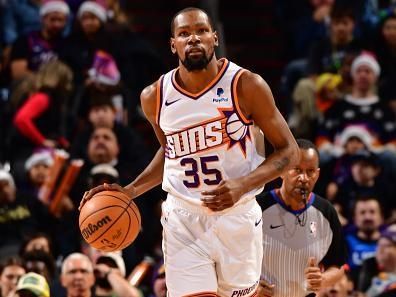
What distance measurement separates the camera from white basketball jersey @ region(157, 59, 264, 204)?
6.19m

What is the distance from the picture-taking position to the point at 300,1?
547 inches

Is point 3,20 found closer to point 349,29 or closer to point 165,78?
point 349,29

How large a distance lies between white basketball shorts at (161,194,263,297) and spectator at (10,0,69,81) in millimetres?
6326

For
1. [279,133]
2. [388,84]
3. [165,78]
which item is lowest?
[279,133]

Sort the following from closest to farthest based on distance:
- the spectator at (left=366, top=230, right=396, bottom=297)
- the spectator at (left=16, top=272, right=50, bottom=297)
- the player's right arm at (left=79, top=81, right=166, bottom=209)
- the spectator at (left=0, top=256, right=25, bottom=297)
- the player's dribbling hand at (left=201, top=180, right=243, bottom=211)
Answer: the player's dribbling hand at (left=201, top=180, right=243, bottom=211) → the player's right arm at (left=79, top=81, right=166, bottom=209) → the spectator at (left=16, top=272, right=50, bottom=297) → the spectator at (left=0, top=256, right=25, bottom=297) → the spectator at (left=366, top=230, right=396, bottom=297)

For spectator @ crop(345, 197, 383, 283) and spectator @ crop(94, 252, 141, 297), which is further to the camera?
spectator @ crop(345, 197, 383, 283)

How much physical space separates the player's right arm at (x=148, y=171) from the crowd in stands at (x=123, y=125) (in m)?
2.33

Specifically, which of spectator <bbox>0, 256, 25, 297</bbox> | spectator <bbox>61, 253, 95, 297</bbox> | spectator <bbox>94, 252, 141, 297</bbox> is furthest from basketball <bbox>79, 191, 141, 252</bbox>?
spectator <bbox>0, 256, 25, 297</bbox>

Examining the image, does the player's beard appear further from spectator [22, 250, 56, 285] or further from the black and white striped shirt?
spectator [22, 250, 56, 285]

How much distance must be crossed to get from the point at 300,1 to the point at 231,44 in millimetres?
1040

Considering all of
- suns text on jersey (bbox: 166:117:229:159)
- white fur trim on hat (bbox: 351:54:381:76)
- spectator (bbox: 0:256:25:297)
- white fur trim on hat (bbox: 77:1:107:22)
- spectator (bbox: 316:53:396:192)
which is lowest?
spectator (bbox: 0:256:25:297)

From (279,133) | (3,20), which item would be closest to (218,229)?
(279,133)

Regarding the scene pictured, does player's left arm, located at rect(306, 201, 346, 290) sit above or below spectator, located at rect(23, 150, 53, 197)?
below

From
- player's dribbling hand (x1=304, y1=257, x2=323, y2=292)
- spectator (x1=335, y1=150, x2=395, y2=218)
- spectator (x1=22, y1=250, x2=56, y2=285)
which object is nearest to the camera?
player's dribbling hand (x1=304, y1=257, x2=323, y2=292)
